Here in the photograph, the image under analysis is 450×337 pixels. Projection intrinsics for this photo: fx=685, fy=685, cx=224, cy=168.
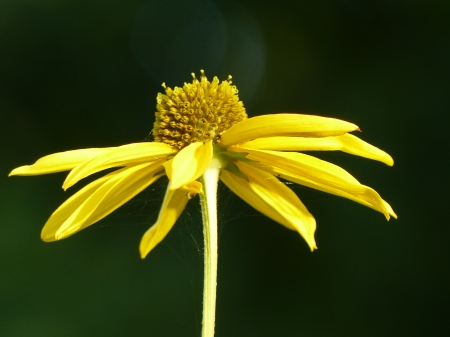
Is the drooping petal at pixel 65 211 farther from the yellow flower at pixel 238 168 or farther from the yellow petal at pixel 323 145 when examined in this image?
the yellow petal at pixel 323 145

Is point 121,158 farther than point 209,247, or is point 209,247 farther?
point 121,158

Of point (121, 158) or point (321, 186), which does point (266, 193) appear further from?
point (121, 158)

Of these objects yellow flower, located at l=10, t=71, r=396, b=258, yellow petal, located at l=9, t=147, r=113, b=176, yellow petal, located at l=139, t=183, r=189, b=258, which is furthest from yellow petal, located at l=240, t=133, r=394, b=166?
yellow petal, located at l=9, t=147, r=113, b=176

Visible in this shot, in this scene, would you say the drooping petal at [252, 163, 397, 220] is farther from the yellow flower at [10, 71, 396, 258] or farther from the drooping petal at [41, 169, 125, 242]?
the drooping petal at [41, 169, 125, 242]

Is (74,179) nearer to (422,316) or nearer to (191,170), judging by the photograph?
(191,170)

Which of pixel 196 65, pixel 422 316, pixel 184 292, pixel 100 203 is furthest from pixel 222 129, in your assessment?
pixel 196 65

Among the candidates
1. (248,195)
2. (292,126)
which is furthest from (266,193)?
(292,126)
